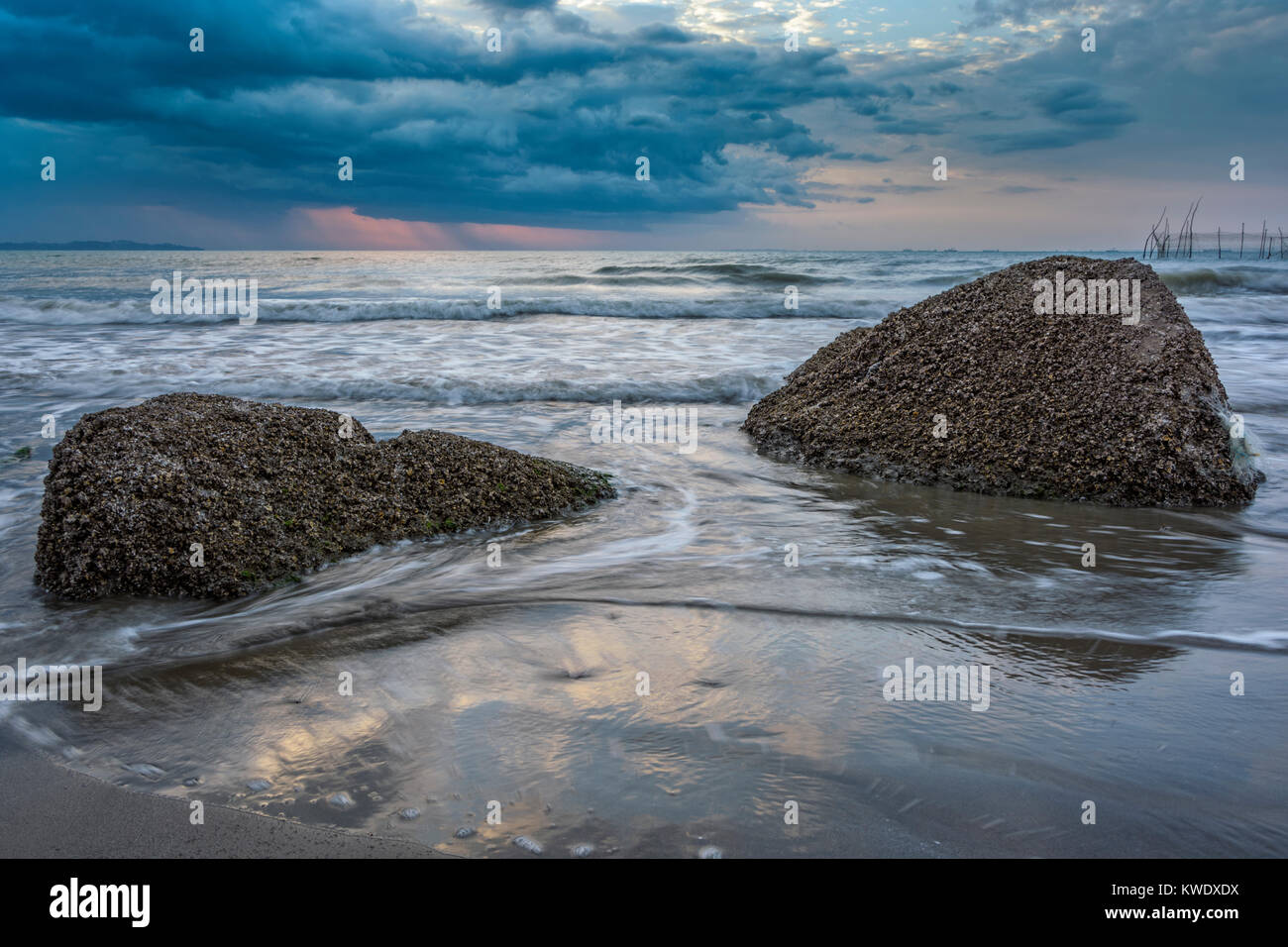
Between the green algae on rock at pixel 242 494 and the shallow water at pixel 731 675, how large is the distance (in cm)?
17

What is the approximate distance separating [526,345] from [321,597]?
10.2m

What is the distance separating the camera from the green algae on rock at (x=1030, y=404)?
5492 millimetres

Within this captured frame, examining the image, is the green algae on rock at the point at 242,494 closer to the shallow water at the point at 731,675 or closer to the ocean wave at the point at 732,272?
the shallow water at the point at 731,675

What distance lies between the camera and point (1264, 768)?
241 cm

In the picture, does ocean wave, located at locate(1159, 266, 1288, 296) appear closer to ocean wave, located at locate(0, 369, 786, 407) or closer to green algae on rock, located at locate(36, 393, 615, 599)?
ocean wave, located at locate(0, 369, 786, 407)

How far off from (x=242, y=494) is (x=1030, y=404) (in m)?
5.17

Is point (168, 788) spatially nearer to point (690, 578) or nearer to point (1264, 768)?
point (690, 578)

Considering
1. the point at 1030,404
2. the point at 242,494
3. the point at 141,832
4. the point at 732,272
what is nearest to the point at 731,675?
the point at 141,832

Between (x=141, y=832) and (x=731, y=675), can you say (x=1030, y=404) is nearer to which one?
(x=731, y=675)

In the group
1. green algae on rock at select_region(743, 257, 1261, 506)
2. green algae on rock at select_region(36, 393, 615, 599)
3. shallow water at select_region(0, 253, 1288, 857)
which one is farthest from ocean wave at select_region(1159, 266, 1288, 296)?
green algae on rock at select_region(36, 393, 615, 599)

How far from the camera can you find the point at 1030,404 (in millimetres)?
5938

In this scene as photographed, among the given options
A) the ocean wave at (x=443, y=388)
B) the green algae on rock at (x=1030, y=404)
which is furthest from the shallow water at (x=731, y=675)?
the ocean wave at (x=443, y=388)

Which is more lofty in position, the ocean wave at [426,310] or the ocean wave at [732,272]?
the ocean wave at [732,272]

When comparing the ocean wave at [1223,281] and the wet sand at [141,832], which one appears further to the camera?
the ocean wave at [1223,281]
